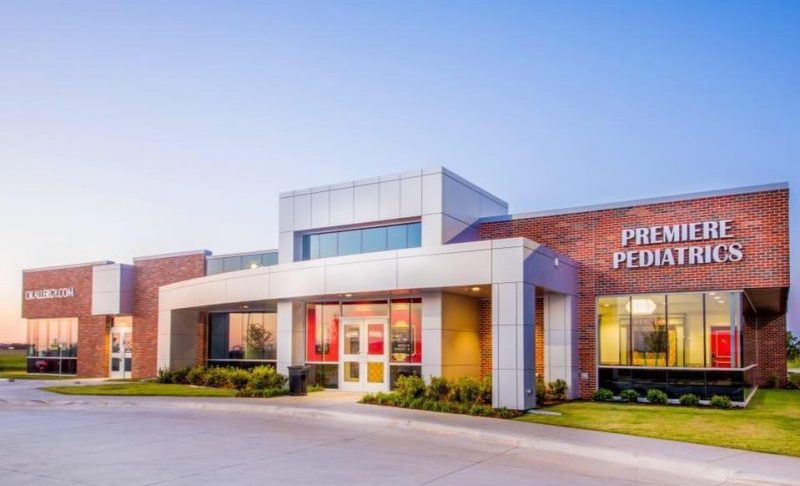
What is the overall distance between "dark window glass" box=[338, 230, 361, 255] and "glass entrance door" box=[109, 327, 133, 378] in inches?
632

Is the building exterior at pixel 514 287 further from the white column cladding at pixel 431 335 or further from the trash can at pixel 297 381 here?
the trash can at pixel 297 381

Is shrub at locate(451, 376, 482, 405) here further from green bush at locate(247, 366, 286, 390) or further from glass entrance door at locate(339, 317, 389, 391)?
green bush at locate(247, 366, 286, 390)

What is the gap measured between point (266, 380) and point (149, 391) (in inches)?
165

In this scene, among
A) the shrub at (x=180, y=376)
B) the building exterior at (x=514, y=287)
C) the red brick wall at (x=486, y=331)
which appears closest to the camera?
the building exterior at (x=514, y=287)

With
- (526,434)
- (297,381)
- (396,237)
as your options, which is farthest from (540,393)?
(297,381)

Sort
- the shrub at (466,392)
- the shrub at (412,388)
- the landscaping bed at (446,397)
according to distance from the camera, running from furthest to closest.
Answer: the shrub at (412,388) → the shrub at (466,392) → the landscaping bed at (446,397)

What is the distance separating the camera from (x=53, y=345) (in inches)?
1581

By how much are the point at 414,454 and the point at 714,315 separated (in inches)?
470

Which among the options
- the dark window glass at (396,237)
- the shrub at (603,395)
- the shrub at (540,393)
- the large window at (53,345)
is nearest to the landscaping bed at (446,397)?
the shrub at (540,393)

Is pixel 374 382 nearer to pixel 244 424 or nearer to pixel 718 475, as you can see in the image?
pixel 244 424

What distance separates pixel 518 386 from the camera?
60.9 feet

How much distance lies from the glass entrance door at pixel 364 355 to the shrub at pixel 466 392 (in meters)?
4.67

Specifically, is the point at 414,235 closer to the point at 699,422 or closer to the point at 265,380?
the point at 265,380

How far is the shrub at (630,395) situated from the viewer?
70.8ft
